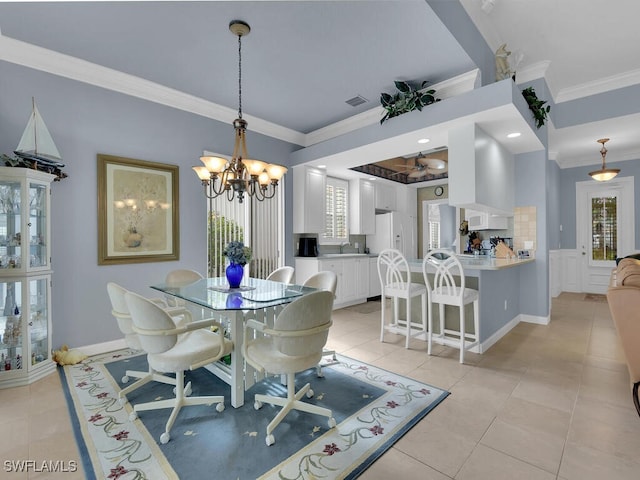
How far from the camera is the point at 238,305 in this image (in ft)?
6.80

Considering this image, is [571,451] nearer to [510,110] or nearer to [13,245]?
[510,110]

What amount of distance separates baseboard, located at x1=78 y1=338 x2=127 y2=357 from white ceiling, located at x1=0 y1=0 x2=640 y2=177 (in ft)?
9.01

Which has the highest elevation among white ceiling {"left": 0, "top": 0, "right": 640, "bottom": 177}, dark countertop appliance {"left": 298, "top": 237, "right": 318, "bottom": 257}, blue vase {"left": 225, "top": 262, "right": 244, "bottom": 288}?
white ceiling {"left": 0, "top": 0, "right": 640, "bottom": 177}

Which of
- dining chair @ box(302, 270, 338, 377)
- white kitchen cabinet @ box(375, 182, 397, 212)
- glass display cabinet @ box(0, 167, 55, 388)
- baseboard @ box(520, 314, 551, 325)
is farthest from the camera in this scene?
white kitchen cabinet @ box(375, 182, 397, 212)

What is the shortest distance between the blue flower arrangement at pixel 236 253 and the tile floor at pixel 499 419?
1517 mm

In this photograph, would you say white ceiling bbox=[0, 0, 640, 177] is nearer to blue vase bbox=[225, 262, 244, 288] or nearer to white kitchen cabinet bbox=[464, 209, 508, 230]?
white kitchen cabinet bbox=[464, 209, 508, 230]

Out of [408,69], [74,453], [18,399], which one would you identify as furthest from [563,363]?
[18,399]

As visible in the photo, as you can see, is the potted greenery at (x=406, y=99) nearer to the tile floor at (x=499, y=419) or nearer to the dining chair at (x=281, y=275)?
the dining chair at (x=281, y=275)

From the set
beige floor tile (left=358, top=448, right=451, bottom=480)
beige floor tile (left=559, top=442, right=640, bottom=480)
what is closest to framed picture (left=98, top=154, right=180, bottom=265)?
beige floor tile (left=358, top=448, right=451, bottom=480)

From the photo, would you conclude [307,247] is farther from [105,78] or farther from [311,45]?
[105,78]

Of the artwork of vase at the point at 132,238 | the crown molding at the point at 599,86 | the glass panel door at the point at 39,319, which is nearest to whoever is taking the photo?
the glass panel door at the point at 39,319

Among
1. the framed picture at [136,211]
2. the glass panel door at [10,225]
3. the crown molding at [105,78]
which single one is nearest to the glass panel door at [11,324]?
the glass panel door at [10,225]

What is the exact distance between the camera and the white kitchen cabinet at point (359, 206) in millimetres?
6066

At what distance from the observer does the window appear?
568cm
